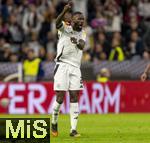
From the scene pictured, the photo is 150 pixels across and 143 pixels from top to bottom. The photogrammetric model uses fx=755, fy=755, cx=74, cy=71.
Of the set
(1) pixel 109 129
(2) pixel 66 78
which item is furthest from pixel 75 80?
(1) pixel 109 129

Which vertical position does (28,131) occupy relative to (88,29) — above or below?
below

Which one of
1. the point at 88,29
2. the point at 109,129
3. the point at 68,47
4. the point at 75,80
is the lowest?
the point at 109,129

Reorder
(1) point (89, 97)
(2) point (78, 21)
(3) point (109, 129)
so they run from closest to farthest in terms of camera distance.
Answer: (2) point (78, 21), (3) point (109, 129), (1) point (89, 97)

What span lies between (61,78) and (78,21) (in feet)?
3.90

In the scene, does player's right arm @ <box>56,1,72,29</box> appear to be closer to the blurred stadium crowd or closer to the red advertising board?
the red advertising board

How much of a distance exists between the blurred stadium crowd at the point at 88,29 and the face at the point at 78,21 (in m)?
10.3

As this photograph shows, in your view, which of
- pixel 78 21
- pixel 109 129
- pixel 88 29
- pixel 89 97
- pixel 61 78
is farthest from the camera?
pixel 88 29

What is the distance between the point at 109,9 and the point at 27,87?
18.1ft

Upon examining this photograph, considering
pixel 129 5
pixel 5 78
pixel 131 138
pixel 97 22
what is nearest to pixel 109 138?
pixel 131 138

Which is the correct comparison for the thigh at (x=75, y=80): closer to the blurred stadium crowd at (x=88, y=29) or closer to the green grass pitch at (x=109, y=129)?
the green grass pitch at (x=109, y=129)

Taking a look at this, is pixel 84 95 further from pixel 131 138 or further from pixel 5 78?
pixel 131 138

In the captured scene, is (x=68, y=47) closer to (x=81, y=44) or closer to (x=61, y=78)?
(x=81, y=44)

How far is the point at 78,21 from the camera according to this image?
1500cm

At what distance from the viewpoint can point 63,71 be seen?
15188mm
